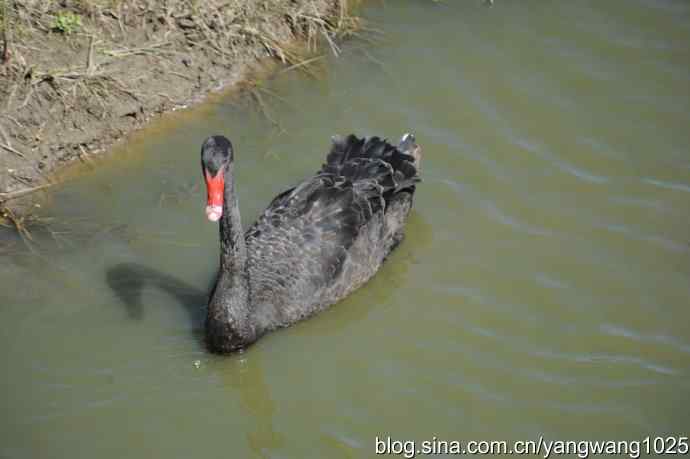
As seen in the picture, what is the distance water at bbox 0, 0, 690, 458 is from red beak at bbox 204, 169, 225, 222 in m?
1.26

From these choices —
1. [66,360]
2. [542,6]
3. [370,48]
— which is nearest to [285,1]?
[370,48]

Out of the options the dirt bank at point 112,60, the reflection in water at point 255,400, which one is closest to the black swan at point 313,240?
the reflection in water at point 255,400

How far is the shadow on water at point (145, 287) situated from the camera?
6449 millimetres

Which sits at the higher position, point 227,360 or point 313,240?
point 313,240

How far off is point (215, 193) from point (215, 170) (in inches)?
5.1

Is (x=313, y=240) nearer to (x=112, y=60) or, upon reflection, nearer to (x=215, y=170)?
(x=215, y=170)

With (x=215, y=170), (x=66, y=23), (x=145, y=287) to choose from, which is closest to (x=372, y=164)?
(x=145, y=287)

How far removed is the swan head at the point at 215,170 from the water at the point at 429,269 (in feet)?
4.17

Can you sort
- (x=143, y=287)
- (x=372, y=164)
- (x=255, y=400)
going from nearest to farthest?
(x=255, y=400) < (x=143, y=287) < (x=372, y=164)

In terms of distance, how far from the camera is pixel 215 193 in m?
5.35

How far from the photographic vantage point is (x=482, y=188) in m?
7.45

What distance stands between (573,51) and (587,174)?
1.55 meters

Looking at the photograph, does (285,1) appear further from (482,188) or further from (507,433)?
(507,433)

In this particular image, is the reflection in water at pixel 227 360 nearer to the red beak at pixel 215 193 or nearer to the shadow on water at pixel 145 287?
the shadow on water at pixel 145 287
